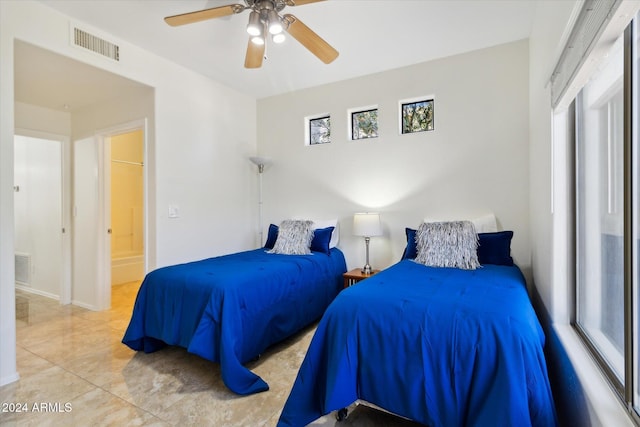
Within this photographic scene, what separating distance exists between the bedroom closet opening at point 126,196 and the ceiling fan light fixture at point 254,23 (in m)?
4.21

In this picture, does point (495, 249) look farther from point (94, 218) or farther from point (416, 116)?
point (94, 218)

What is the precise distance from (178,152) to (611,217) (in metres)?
3.37

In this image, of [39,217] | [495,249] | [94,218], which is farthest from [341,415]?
[39,217]

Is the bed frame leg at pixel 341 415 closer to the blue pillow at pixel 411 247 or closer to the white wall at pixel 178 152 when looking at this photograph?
the blue pillow at pixel 411 247

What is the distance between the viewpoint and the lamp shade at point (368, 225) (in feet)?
10.7

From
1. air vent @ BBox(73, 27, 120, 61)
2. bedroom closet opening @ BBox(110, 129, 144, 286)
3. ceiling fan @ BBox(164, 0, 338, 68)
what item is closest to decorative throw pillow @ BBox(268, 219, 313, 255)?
ceiling fan @ BBox(164, 0, 338, 68)

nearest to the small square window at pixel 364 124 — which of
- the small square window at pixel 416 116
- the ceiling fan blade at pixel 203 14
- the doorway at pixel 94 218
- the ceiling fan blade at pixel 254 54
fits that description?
the small square window at pixel 416 116

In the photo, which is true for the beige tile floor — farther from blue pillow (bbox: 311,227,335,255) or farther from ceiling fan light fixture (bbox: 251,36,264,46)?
ceiling fan light fixture (bbox: 251,36,264,46)

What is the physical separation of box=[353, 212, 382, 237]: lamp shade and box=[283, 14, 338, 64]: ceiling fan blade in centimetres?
151

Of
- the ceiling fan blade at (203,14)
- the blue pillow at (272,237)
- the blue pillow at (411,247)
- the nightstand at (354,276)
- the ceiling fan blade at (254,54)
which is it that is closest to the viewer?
the ceiling fan blade at (203,14)

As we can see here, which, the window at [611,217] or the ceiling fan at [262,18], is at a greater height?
the ceiling fan at [262,18]

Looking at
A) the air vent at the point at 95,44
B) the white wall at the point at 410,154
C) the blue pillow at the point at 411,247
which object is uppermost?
the air vent at the point at 95,44

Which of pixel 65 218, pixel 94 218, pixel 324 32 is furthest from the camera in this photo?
pixel 65 218

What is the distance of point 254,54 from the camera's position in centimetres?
242
